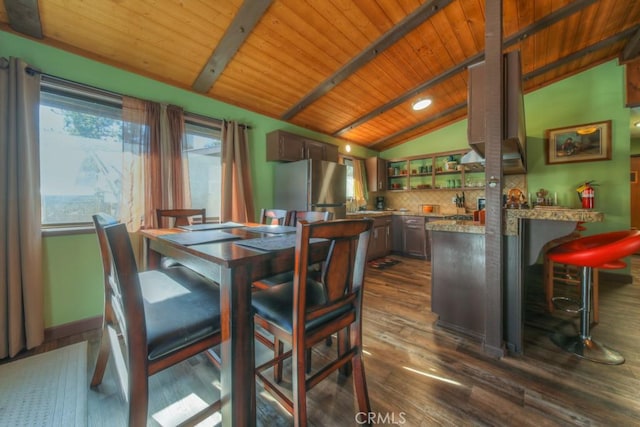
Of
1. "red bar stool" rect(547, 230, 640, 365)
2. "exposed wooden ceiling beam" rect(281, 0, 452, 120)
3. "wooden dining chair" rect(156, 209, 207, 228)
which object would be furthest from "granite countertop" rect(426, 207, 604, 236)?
"wooden dining chair" rect(156, 209, 207, 228)

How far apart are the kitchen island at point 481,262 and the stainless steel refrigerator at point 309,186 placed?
1683mm

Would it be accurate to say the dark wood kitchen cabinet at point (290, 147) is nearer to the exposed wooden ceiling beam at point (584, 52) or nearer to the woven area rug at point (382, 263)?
the woven area rug at point (382, 263)

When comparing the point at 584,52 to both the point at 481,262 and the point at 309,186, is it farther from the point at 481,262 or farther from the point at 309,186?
Answer: the point at 309,186

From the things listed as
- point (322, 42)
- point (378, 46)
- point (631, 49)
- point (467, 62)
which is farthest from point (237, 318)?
point (631, 49)

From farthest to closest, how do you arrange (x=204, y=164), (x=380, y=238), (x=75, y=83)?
(x=380, y=238) → (x=204, y=164) → (x=75, y=83)

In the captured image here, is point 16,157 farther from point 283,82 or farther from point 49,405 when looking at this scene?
point 283,82

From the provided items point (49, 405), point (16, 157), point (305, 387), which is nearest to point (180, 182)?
point (16, 157)

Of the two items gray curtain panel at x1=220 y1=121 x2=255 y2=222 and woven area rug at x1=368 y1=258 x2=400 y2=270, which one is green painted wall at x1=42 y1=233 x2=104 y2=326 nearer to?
gray curtain panel at x1=220 y1=121 x2=255 y2=222

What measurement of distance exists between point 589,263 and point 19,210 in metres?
4.04

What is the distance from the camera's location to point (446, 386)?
1.47 m

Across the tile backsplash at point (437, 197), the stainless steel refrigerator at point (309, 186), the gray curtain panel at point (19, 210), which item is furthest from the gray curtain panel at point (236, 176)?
the tile backsplash at point (437, 197)

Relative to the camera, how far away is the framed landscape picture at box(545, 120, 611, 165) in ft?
11.6

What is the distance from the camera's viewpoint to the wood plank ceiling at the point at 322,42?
76.5 inches

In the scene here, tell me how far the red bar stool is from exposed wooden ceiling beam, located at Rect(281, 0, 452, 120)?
93.1 inches
